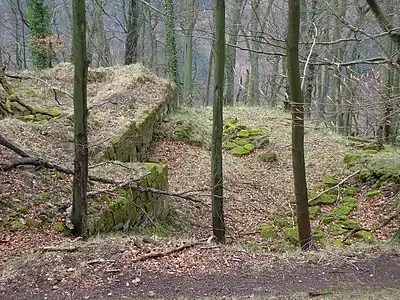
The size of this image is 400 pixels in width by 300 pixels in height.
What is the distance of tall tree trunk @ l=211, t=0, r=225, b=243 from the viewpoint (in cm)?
704

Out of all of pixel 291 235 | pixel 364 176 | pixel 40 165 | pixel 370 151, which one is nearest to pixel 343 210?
pixel 364 176

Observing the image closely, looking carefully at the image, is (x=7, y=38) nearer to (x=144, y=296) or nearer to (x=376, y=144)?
(x=376, y=144)

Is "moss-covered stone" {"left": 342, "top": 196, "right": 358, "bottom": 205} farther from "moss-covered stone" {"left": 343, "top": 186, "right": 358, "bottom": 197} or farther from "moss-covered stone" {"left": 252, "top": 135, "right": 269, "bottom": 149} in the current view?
"moss-covered stone" {"left": 252, "top": 135, "right": 269, "bottom": 149}

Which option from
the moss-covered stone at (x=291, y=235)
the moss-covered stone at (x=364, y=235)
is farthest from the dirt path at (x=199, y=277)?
the moss-covered stone at (x=291, y=235)

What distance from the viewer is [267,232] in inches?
379

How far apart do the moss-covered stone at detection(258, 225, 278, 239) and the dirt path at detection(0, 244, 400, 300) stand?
4001 millimetres

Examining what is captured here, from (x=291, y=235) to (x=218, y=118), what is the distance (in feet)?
11.4

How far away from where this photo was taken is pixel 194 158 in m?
13.7

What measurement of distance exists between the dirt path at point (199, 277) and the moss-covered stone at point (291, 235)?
3.48 m

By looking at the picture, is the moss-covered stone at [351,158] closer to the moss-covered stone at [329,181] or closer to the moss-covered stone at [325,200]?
the moss-covered stone at [329,181]

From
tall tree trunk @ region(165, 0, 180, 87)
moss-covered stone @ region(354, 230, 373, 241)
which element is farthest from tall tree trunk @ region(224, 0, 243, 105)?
moss-covered stone @ region(354, 230, 373, 241)

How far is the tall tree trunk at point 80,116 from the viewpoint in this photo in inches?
224

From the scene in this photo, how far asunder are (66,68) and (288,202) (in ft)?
31.4

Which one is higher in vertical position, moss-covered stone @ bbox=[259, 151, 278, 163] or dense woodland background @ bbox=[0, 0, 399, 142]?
dense woodland background @ bbox=[0, 0, 399, 142]
